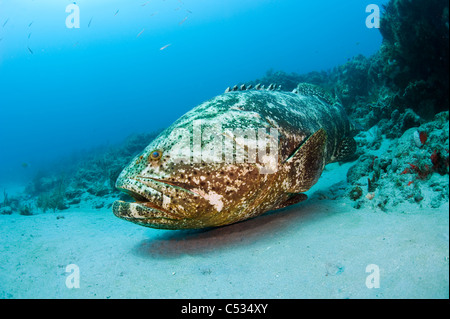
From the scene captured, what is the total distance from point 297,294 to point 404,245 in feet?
3.99

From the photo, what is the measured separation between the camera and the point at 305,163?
3465mm

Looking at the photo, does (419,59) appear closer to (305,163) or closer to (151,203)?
(305,163)

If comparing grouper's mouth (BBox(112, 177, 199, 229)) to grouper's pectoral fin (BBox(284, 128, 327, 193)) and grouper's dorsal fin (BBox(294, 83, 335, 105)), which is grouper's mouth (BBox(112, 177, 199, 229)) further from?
grouper's dorsal fin (BBox(294, 83, 335, 105))

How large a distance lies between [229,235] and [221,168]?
48.8 inches

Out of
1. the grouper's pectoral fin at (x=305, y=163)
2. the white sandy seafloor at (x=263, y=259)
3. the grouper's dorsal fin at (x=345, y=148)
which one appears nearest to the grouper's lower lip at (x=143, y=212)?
the white sandy seafloor at (x=263, y=259)

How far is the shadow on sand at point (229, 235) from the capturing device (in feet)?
11.0

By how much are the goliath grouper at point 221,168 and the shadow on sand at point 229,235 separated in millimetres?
339

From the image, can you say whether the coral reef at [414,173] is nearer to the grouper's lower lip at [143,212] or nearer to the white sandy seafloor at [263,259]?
the white sandy seafloor at [263,259]

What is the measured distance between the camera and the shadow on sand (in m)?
3.35

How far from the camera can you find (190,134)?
3.08 meters

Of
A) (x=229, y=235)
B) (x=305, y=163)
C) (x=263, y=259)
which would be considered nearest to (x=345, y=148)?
(x=305, y=163)

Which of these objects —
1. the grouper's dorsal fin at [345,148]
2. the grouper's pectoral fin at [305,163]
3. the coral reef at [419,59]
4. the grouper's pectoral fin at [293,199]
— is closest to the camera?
the grouper's pectoral fin at [305,163]

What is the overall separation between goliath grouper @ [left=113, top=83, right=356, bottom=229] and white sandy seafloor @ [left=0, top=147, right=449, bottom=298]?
47 centimetres

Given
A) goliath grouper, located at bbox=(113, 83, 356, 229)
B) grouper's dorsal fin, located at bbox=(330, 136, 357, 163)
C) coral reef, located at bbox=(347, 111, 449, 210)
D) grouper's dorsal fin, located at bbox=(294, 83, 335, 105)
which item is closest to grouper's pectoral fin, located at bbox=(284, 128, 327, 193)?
goliath grouper, located at bbox=(113, 83, 356, 229)
